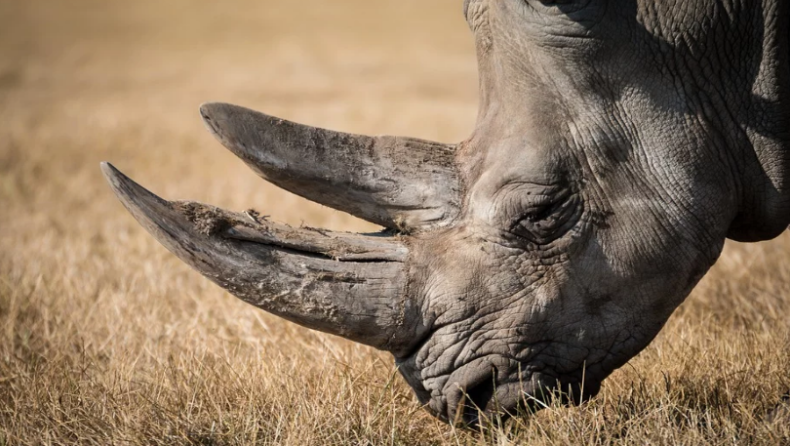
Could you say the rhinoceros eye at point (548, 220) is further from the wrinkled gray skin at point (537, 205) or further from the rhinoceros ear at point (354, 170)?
the rhinoceros ear at point (354, 170)

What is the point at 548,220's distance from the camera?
9.41ft

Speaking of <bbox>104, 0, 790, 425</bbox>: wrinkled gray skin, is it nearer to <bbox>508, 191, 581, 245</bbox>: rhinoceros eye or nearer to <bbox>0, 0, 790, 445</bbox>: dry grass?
<bbox>508, 191, 581, 245</bbox>: rhinoceros eye

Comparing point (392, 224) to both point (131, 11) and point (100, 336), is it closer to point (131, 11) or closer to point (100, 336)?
point (100, 336)

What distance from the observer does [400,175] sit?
294 centimetres

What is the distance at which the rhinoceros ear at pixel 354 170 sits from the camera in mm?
2848

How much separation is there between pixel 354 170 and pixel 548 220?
680mm

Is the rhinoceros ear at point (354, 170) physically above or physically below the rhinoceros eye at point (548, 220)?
above

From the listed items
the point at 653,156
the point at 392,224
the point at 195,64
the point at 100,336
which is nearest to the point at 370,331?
the point at 392,224

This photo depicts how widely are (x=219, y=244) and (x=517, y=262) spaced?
0.99 meters

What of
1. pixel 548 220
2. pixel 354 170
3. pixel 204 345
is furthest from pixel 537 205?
pixel 204 345

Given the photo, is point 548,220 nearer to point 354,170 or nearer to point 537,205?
point 537,205

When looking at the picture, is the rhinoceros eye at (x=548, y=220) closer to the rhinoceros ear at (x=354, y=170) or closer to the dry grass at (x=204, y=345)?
the rhinoceros ear at (x=354, y=170)

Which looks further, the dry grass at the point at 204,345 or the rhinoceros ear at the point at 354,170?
the dry grass at the point at 204,345

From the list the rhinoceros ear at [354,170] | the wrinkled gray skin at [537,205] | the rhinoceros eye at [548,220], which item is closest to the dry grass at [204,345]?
the wrinkled gray skin at [537,205]
